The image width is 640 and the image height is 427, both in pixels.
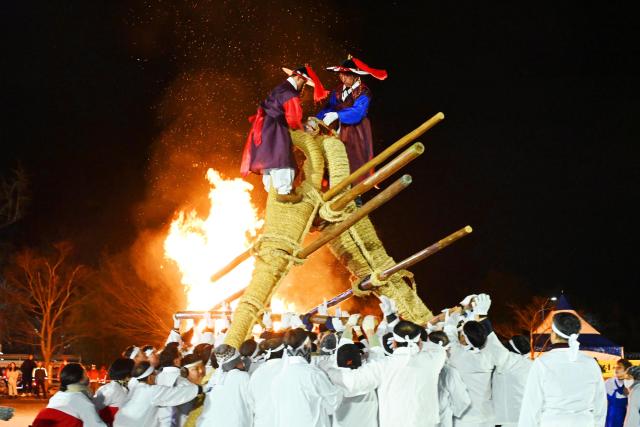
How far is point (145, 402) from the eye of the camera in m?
5.62

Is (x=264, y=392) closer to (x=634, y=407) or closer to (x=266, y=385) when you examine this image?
(x=266, y=385)

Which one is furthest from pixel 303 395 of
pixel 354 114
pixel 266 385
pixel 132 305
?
pixel 132 305

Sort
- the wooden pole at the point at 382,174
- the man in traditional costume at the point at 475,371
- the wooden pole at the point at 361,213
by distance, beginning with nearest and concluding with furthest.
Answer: the man in traditional costume at the point at 475,371 → the wooden pole at the point at 382,174 → the wooden pole at the point at 361,213

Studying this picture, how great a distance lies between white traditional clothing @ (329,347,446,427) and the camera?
220 inches

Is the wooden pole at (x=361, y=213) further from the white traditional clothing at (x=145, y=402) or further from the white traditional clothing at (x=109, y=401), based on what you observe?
the white traditional clothing at (x=109, y=401)

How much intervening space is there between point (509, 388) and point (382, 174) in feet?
8.02

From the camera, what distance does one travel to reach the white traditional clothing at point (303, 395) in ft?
17.5

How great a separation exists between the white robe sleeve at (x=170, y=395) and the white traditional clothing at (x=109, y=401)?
280 mm

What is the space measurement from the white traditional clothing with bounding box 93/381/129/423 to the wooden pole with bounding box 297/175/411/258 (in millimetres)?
3004

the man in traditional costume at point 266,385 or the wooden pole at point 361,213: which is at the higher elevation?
the wooden pole at point 361,213

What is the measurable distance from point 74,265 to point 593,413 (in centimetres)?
2799

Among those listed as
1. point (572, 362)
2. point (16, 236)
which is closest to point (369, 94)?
point (572, 362)

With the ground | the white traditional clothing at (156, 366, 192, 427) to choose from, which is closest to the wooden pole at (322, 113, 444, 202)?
the white traditional clothing at (156, 366, 192, 427)

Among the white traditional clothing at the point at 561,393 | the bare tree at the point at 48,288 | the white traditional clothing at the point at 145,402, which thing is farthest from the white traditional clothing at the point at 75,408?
the bare tree at the point at 48,288
